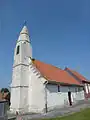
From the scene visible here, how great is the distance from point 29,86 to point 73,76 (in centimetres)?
1318

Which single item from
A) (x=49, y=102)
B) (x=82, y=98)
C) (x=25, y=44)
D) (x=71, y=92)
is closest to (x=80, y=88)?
(x=82, y=98)

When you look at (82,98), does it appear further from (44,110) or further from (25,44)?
(25,44)

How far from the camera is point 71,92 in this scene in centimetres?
2683

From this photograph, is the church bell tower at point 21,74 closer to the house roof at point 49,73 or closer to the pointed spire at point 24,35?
the pointed spire at point 24,35

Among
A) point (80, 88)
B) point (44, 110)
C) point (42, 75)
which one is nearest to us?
point (44, 110)

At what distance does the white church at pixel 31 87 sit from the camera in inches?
857

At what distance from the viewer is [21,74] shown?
927 inches

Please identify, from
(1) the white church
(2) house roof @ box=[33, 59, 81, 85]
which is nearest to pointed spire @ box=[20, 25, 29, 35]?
(1) the white church

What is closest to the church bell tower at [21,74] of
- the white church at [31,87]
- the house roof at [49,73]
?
the white church at [31,87]

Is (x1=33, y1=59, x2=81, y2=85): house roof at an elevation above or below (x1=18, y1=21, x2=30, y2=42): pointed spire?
below

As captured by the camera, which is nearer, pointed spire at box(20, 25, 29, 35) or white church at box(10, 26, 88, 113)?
white church at box(10, 26, 88, 113)

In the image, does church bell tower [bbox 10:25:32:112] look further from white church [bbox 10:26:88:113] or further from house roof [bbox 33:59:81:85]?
house roof [bbox 33:59:81:85]

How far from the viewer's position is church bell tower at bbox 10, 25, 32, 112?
22.7m

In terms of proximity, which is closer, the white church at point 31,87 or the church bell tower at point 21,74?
the white church at point 31,87
